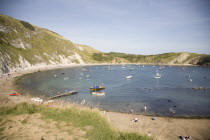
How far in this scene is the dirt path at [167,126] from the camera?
971 inches

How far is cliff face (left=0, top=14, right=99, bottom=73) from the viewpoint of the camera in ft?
342

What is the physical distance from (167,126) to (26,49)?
14102cm

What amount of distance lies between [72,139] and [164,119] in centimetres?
2705

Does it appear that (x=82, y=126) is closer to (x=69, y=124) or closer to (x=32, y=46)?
(x=69, y=124)

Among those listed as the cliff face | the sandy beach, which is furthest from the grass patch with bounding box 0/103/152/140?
the cliff face

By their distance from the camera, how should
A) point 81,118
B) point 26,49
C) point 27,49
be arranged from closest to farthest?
point 81,118 < point 26,49 < point 27,49

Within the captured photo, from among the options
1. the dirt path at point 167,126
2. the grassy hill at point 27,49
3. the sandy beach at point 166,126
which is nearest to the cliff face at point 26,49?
the grassy hill at point 27,49

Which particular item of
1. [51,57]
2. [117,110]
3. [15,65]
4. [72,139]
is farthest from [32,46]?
[72,139]

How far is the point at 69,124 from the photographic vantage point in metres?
12.2

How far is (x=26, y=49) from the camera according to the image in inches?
5374

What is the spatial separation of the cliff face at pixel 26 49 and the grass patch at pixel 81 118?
8840cm

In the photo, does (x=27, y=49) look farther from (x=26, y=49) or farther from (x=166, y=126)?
(x=166, y=126)

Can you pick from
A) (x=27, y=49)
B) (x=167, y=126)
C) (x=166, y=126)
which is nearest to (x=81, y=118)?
(x=166, y=126)

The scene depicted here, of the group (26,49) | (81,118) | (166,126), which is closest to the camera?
(81,118)
